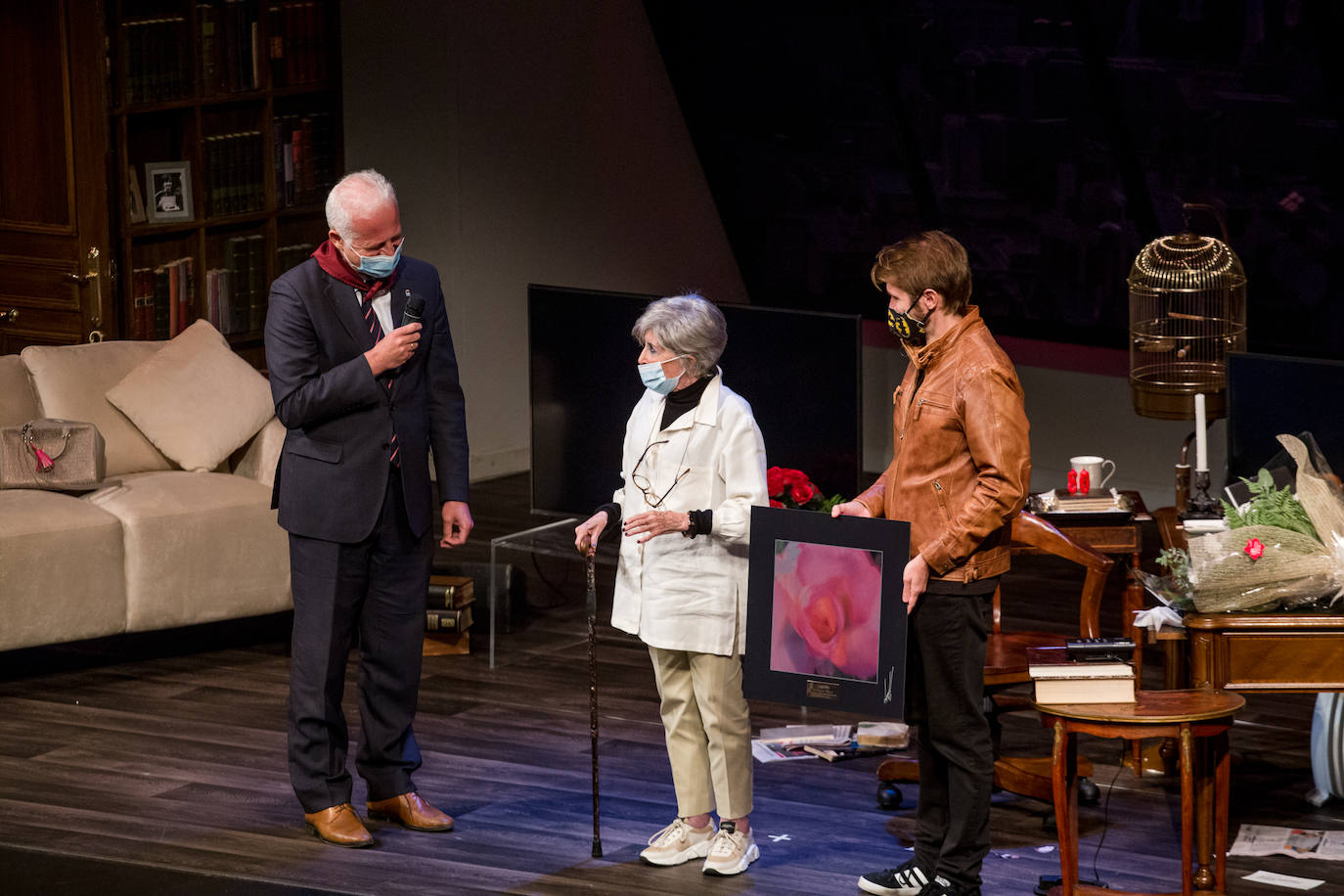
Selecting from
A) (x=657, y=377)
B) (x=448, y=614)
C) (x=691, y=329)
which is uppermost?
(x=691, y=329)

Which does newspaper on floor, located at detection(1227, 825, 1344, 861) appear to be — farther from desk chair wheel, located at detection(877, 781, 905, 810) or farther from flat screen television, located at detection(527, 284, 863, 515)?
flat screen television, located at detection(527, 284, 863, 515)

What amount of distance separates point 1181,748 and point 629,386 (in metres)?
3.18

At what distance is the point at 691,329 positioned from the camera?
4.55 meters

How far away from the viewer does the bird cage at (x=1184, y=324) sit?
20.8 feet

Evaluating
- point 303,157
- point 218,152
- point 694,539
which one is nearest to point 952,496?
point 694,539

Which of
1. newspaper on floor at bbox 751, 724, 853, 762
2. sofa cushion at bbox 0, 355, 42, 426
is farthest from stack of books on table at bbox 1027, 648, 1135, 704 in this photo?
sofa cushion at bbox 0, 355, 42, 426

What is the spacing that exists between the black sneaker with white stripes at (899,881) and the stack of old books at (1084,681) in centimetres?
55

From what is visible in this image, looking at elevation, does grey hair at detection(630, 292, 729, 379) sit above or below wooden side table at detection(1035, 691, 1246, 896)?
above

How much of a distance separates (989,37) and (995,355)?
5311 mm

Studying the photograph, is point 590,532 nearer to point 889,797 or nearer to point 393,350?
point 393,350

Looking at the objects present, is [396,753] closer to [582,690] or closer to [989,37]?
[582,690]

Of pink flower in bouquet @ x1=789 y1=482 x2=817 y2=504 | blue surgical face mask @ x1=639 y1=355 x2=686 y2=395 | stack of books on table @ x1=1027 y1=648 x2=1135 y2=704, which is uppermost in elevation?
blue surgical face mask @ x1=639 y1=355 x2=686 y2=395

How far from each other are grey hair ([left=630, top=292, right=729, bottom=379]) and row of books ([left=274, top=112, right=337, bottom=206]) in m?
4.87

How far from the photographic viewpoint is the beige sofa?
21.2ft
